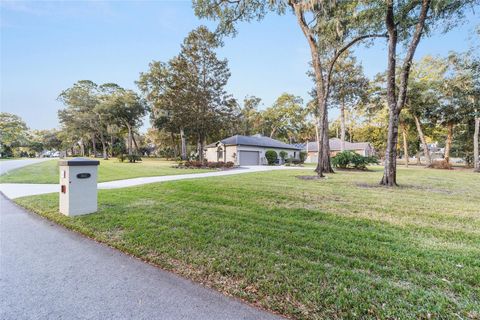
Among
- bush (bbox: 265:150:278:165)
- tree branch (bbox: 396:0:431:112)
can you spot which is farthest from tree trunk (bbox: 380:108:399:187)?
bush (bbox: 265:150:278:165)

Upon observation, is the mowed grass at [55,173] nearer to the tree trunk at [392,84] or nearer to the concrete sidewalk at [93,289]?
the concrete sidewalk at [93,289]

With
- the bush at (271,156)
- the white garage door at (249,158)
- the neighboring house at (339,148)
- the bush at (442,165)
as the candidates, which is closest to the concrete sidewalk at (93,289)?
the white garage door at (249,158)

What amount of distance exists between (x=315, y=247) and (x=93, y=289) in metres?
2.79

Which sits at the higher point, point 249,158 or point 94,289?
point 249,158

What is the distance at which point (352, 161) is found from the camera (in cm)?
1784

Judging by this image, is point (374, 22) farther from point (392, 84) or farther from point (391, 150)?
point (391, 150)

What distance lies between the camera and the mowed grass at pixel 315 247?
2.05 meters

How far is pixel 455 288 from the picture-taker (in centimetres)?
223

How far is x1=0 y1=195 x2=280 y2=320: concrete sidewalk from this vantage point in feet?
6.43

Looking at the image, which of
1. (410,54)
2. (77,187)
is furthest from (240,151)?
(77,187)

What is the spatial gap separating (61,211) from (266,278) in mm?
5101

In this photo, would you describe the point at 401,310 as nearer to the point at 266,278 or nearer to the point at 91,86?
the point at 266,278

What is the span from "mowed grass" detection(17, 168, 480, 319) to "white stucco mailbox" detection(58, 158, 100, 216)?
254 millimetres

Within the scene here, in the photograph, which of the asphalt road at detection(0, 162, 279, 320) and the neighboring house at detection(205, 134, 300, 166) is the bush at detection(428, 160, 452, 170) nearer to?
the neighboring house at detection(205, 134, 300, 166)
